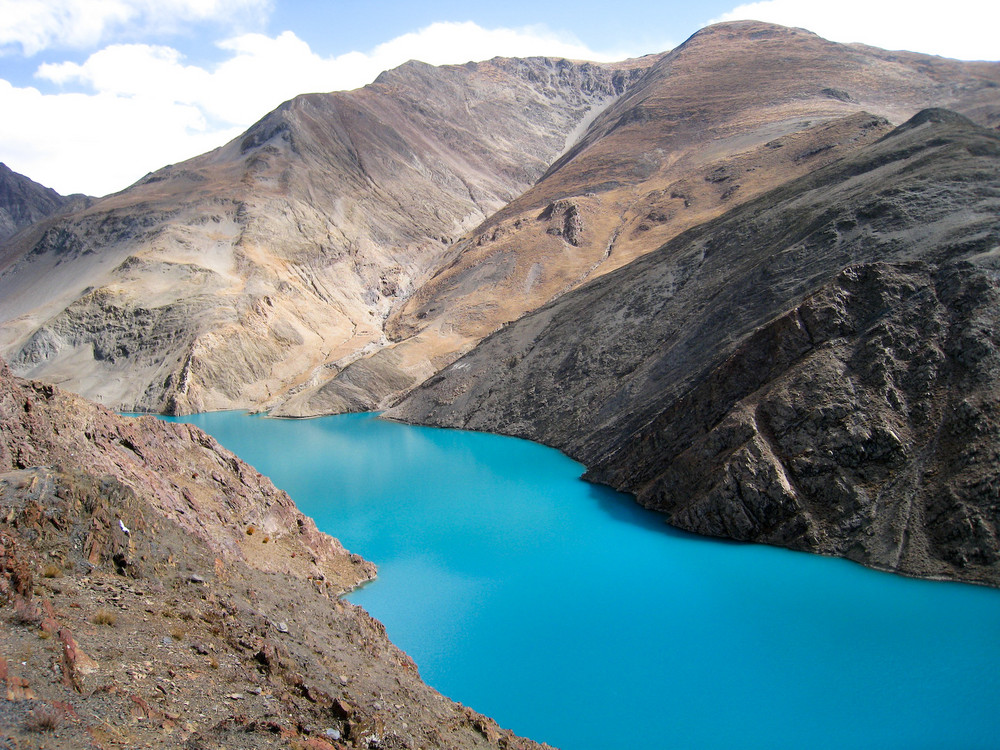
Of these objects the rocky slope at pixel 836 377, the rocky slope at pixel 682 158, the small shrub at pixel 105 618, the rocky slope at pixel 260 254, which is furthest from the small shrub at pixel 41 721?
the rocky slope at pixel 682 158

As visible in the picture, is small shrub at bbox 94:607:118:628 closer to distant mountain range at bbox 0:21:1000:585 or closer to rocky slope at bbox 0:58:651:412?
distant mountain range at bbox 0:21:1000:585

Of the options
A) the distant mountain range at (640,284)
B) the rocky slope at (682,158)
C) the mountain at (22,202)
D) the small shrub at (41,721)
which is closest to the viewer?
the small shrub at (41,721)

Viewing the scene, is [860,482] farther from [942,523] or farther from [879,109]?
[879,109]

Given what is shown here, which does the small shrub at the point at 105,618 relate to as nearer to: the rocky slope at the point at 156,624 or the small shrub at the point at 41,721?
the rocky slope at the point at 156,624

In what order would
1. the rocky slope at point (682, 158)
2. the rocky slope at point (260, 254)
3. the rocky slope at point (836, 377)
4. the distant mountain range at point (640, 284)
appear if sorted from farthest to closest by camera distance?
1. the rocky slope at point (682, 158)
2. the rocky slope at point (260, 254)
3. the distant mountain range at point (640, 284)
4. the rocky slope at point (836, 377)

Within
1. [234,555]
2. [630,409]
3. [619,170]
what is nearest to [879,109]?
[619,170]

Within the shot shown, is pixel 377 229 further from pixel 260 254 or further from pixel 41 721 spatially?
pixel 41 721

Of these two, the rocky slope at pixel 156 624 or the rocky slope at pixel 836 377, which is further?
the rocky slope at pixel 836 377

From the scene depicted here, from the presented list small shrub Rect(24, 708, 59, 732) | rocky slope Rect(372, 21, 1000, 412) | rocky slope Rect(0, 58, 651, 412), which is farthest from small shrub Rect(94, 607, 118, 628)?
rocky slope Rect(372, 21, 1000, 412)
